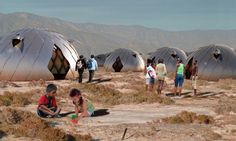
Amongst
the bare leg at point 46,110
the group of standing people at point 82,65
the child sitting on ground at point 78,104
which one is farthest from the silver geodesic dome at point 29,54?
the child sitting on ground at point 78,104

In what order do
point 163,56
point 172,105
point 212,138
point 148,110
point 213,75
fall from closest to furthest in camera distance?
point 212,138 → point 148,110 → point 172,105 → point 213,75 → point 163,56

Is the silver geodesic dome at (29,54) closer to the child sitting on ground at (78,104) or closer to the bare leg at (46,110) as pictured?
the bare leg at (46,110)

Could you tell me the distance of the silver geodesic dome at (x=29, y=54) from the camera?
27297mm

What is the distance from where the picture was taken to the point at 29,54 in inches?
1077

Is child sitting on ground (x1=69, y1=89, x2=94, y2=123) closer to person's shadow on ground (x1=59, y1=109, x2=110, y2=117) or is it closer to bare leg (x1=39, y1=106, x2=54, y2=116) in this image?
bare leg (x1=39, y1=106, x2=54, y2=116)

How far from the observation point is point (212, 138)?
1117 cm

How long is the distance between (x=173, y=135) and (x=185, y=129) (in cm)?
80

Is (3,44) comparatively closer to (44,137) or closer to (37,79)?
(37,79)

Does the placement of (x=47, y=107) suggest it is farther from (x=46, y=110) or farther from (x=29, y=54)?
(x=29, y=54)

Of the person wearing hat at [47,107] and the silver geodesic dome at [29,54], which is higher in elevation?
the silver geodesic dome at [29,54]

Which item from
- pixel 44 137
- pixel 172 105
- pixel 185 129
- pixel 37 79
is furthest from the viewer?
pixel 37 79

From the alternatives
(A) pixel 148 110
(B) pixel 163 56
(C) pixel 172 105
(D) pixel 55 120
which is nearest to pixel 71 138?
(D) pixel 55 120

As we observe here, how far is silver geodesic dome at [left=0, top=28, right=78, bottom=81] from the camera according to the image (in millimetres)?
27297

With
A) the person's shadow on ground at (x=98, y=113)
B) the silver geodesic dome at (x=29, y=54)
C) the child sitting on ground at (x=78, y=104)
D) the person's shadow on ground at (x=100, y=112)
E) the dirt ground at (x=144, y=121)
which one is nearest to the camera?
the dirt ground at (x=144, y=121)
